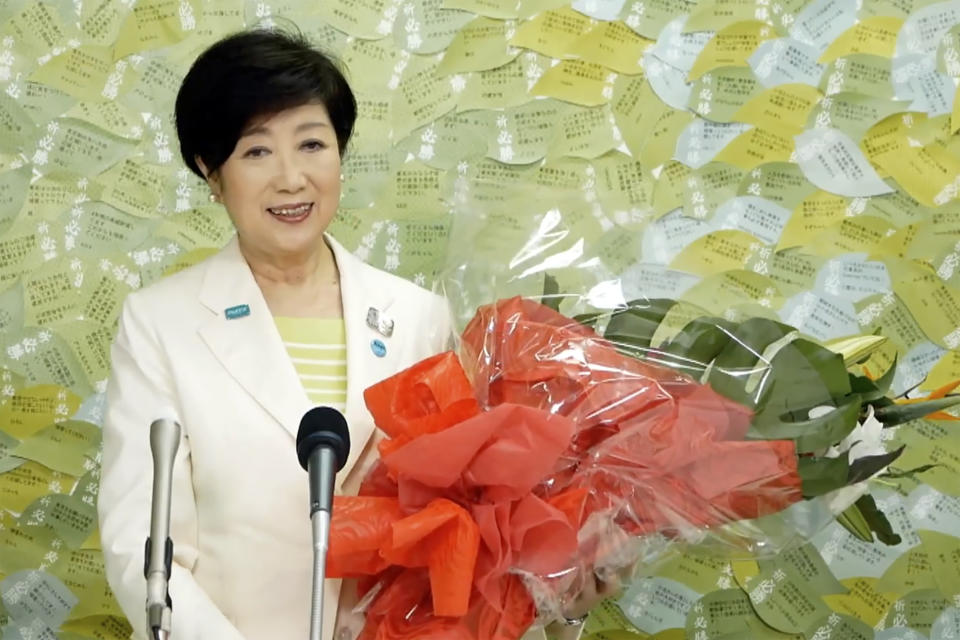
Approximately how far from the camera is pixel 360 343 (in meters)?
1.75

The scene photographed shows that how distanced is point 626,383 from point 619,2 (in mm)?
1206

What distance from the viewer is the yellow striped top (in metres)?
1.73

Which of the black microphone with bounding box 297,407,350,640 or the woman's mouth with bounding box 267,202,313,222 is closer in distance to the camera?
the black microphone with bounding box 297,407,350,640

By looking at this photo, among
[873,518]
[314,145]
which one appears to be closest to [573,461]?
[873,518]

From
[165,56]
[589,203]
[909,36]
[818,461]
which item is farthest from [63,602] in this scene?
[909,36]

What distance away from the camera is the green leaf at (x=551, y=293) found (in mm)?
1497

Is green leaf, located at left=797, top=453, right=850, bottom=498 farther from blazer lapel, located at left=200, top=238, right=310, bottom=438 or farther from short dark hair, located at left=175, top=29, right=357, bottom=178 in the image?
short dark hair, located at left=175, top=29, right=357, bottom=178

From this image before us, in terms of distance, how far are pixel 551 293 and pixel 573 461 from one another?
0.24 metres

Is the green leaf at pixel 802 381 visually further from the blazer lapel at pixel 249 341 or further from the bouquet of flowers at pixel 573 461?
the blazer lapel at pixel 249 341

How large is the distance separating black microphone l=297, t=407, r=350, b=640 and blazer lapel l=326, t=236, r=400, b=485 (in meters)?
0.45

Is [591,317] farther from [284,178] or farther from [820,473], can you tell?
[284,178]

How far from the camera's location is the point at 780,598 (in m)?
2.40

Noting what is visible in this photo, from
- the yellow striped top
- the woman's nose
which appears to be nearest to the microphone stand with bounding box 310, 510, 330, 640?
the yellow striped top

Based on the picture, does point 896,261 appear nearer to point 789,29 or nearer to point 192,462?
point 789,29
